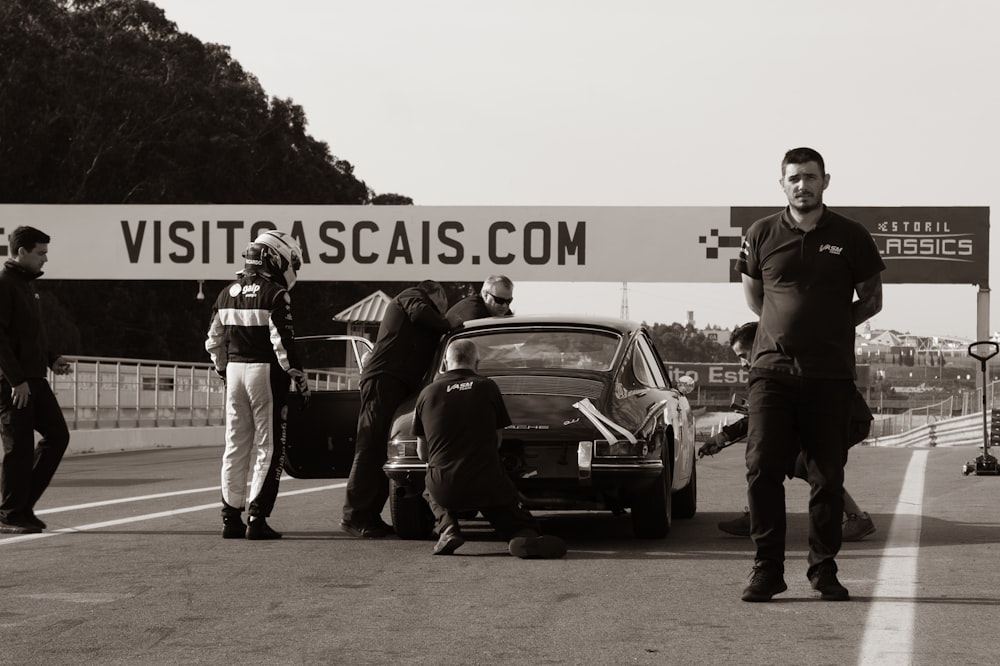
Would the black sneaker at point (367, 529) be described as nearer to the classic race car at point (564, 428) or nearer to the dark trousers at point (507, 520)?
the classic race car at point (564, 428)

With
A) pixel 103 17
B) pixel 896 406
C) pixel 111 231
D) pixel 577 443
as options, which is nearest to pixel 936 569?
pixel 577 443

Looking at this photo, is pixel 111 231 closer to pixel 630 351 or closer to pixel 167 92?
pixel 630 351

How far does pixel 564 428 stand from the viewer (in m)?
8.78

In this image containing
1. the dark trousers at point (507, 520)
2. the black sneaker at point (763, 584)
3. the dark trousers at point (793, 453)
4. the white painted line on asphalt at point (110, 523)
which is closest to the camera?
the black sneaker at point (763, 584)

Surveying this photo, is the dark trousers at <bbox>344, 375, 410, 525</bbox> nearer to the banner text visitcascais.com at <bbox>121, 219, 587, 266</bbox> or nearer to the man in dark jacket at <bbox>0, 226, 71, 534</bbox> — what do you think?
the man in dark jacket at <bbox>0, 226, 71, 534</bbox>

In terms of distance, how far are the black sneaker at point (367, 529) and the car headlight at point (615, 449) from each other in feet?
5.26

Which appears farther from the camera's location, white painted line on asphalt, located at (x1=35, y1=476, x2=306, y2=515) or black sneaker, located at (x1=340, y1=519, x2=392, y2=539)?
white painted line on asphalt, located at (x1=35, y1=476, x2=306, y2=515)

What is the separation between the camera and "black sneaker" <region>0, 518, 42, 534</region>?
960cm

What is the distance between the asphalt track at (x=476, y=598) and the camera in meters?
5.58

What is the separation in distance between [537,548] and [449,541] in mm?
490

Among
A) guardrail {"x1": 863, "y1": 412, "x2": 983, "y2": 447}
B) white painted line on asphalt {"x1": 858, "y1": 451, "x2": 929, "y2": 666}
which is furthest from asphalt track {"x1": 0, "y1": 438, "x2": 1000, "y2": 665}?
guardrail {"x1": 863, "y1": 412, "x2": 983, "y2": 447}

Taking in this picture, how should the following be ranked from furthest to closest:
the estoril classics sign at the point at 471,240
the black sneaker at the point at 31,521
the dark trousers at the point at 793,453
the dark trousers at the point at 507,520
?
1. the estoril classics sign at the point at 471,240
2. the black sneaker at the point at 31,521
3. the dark trousers at the point at 507,520
4. the dark trousers at the point at 793,453

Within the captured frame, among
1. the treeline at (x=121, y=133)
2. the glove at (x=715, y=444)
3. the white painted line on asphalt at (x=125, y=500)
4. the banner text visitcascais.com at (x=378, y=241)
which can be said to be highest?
the treeline at (x=121, y=133)

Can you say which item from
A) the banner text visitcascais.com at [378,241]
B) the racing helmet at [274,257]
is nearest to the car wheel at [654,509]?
the racing helmet at [274,257]
